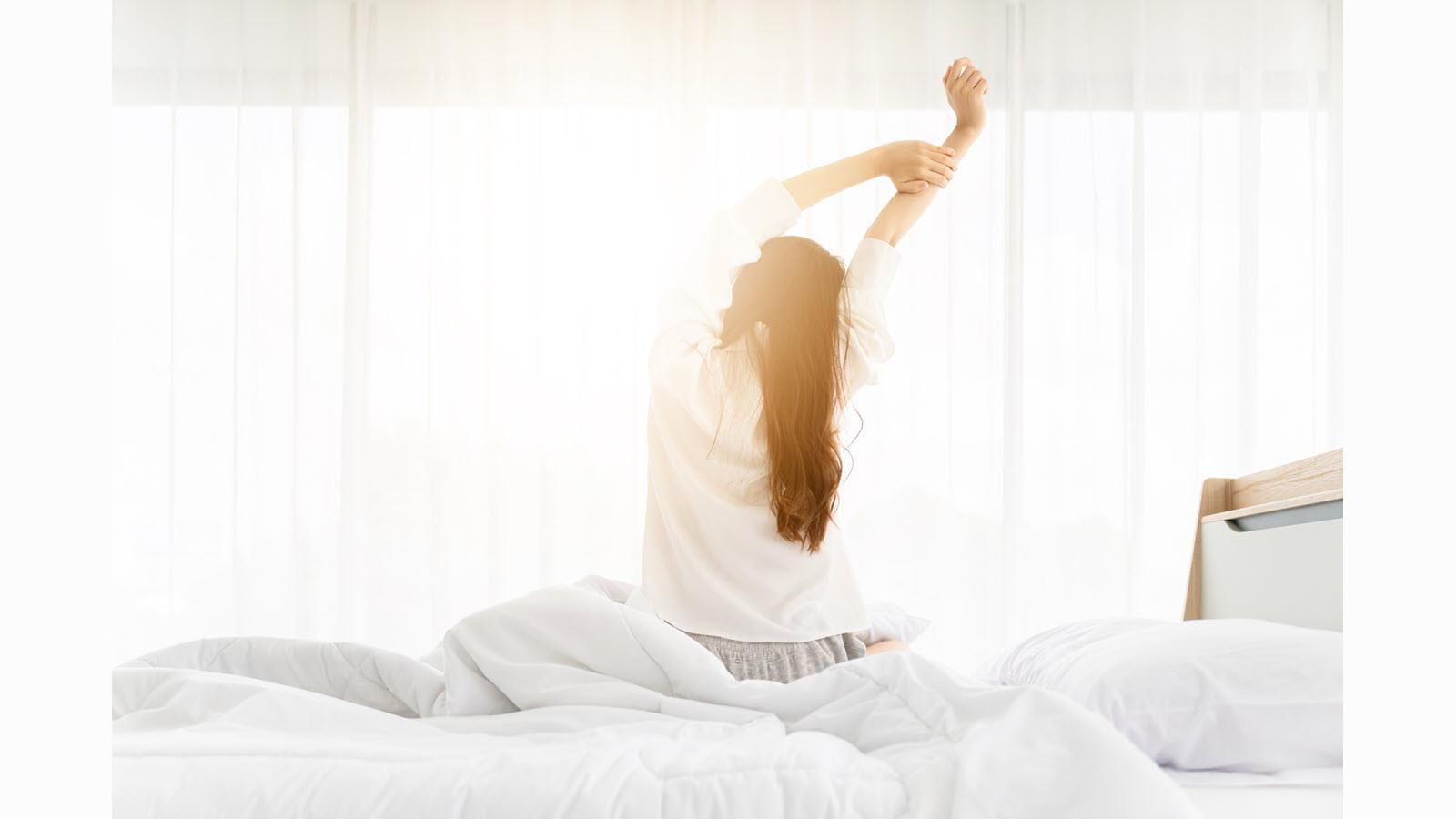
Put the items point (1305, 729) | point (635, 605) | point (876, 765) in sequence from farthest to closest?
point (635, 605) → point (1305, 729) → point (876, 765)

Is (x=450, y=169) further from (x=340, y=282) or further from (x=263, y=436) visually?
(x=263, y=436)

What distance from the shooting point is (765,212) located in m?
1.37

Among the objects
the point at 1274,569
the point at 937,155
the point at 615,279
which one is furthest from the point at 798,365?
the point at 615,279

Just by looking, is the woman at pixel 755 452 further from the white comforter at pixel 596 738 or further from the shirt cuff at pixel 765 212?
the white comforter at pixel 596 738

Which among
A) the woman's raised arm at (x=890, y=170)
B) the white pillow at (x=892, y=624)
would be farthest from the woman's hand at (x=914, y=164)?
the white pillow at (x=892, y=624)

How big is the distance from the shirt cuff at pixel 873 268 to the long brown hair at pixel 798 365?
0.16ft

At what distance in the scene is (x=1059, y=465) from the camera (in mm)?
3098

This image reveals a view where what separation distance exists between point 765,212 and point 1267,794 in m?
0.89

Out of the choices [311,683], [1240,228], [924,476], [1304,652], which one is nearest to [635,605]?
[311,683]

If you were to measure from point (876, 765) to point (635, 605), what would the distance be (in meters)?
0.62

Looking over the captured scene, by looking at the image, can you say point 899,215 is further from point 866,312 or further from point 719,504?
point 719,504

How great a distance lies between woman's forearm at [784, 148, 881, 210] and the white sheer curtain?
5.53 ft

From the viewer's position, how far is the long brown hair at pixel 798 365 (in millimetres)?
1272

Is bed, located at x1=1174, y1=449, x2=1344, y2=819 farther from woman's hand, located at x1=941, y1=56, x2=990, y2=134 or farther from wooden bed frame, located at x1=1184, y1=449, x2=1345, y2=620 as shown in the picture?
woman's hand, located at x1=941, y1=56, x2=990, y2=134
